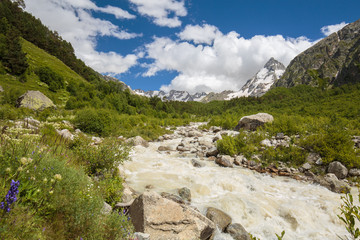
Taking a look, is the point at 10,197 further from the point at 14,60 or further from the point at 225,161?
the point at 14,60

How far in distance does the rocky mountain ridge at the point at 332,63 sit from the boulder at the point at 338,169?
259 feet

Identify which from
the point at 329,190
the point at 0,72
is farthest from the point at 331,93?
the point at 0,72

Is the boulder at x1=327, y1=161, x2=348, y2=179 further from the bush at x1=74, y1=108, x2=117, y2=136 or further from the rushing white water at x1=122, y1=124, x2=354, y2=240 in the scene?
the bush at x1=74, y1=108, x2=117, y2=136

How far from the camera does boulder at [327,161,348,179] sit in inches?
310

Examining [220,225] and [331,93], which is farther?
[331,93]

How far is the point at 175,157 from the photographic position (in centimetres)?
1116

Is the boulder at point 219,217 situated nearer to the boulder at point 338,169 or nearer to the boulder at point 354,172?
the boulder at point 338,169

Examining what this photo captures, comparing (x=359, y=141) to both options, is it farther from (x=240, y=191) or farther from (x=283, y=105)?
(x=283, y=105)

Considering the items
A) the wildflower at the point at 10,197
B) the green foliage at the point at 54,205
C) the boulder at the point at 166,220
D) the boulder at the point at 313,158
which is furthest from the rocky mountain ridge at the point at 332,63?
the wildflower at the point at 10,197

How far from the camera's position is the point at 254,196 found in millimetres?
6605

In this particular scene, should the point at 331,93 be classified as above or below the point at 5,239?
above

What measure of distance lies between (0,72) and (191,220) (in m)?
35.2

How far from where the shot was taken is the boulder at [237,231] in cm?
448

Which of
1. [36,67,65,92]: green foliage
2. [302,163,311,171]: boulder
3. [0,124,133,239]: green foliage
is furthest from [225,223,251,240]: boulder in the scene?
[36,67,65,92]: green foliage
